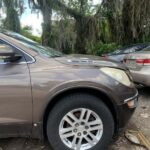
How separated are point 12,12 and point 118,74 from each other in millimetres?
10640

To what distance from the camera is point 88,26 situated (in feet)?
51.2

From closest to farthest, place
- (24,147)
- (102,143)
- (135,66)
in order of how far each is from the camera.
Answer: (102,143), (24,147), (135,66)

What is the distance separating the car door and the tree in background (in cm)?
1023

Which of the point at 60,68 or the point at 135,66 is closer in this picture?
the point at 60,68

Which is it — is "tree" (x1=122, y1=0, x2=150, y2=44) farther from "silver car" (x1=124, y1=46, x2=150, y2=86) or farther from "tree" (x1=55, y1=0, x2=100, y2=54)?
"silver car" (x1=124, y1=46, x2=150, y2=86)

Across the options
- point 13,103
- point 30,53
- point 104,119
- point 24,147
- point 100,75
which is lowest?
point 24,147

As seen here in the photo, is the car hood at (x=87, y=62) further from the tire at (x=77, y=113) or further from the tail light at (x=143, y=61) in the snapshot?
the tail light at (x=143, y=61)

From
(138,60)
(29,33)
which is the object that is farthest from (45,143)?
(29,33)

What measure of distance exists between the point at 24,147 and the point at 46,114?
80cm

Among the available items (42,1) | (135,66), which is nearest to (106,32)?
(42,1)

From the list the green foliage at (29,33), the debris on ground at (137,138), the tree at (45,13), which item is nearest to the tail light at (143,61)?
the debris on ground at (137,138)

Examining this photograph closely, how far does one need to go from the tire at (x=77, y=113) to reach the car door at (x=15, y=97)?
0.30 meters

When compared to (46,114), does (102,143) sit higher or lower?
lower

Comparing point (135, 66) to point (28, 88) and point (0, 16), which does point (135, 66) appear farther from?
point (0, 16)
